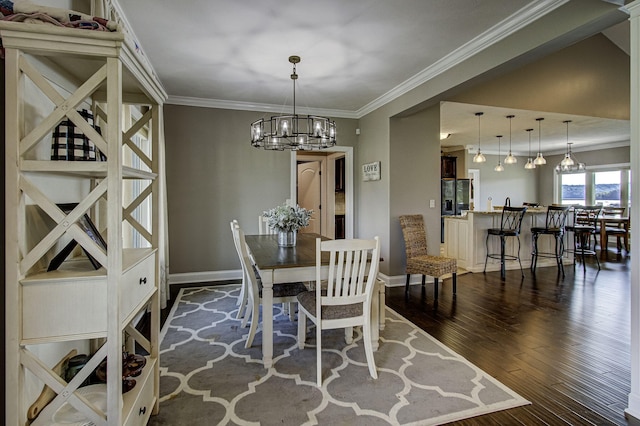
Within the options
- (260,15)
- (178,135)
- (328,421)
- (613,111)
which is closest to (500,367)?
(328,421)

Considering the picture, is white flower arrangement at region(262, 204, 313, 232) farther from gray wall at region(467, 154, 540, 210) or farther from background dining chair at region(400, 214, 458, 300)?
gray wall at region(467, 154, 540, 210)

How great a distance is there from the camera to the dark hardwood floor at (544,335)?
79.7 inches

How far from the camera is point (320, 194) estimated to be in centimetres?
775

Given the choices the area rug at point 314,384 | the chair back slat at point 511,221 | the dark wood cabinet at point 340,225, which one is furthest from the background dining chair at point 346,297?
the dark wood cabinet at point 340,225

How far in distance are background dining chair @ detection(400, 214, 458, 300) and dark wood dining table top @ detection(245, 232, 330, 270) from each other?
142 centimetres

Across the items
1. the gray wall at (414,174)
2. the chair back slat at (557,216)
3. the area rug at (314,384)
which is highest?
the gray wall at (414,174)

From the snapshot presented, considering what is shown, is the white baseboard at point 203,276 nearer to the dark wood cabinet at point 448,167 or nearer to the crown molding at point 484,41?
the crown molding at point 484,41

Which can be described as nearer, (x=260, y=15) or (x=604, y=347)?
(x=260, y=15)

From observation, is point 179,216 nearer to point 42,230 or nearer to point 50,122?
point 42,230

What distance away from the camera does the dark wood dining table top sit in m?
2.51

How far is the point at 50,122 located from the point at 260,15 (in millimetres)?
1914

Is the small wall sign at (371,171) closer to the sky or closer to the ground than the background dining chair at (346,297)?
closer to the sky

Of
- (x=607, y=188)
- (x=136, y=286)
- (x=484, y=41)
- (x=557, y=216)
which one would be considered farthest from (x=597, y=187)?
(x=136, y=286)

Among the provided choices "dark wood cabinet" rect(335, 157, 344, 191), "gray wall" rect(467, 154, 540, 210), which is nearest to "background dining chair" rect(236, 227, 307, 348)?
"dark wood cabinet" rect(335, 157, 344, 191)
